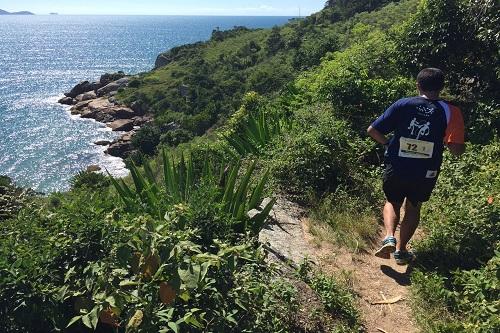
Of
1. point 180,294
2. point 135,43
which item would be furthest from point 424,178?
point 135,43

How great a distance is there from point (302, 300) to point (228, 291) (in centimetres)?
93

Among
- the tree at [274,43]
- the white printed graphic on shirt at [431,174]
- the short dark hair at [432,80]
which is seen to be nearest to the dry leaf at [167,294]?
the white printed graphic on shirt at [431,174]

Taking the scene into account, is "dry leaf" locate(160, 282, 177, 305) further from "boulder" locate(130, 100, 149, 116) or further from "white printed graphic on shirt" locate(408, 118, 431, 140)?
"boulder" locate(130, 100, 149, 116)

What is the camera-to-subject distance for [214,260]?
7.75 feet

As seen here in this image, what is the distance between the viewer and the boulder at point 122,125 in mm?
50031

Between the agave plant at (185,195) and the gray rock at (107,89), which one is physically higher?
the agave plant at (185,195)

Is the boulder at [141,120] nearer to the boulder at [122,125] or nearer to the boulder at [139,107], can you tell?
the boulder at [122,125]

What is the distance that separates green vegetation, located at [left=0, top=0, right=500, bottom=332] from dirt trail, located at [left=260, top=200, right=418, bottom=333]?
14 cm

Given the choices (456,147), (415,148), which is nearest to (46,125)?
(415,148)

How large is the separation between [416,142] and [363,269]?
3.85 ft

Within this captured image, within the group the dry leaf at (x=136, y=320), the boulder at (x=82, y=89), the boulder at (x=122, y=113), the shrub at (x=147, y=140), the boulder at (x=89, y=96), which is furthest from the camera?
the boulder at (x=82, y=89)

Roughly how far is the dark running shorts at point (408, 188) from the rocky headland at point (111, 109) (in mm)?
38236

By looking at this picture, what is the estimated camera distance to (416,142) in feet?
12.5

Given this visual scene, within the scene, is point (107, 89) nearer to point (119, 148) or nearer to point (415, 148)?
point (119, 148)
